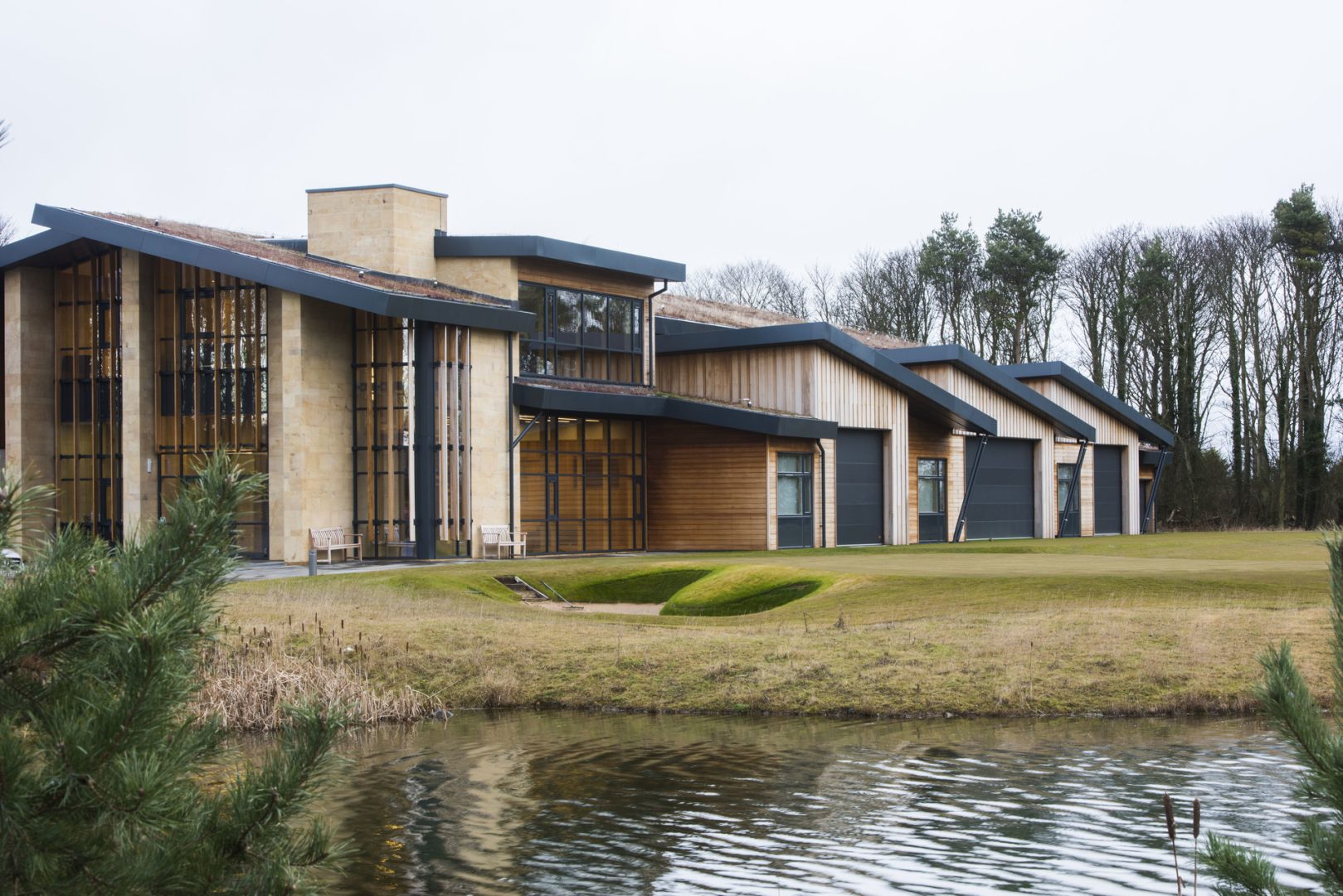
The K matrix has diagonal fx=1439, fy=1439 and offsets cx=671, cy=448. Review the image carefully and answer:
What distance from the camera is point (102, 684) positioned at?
12.4 ft

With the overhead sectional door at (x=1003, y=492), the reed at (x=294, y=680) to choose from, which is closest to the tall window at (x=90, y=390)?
the reed at (x=294, y=680)

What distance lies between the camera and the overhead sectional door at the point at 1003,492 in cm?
4419

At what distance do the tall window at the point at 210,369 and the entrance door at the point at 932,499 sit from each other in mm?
18782

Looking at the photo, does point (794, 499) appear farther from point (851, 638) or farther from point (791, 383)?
point (851, 638)

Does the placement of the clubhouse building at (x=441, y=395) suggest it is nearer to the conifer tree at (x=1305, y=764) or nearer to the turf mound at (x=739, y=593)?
the turf mound at (x=739, y=593)

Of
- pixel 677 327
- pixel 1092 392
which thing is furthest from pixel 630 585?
pixel 1092 392

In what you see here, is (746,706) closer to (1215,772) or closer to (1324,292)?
(1215,772)

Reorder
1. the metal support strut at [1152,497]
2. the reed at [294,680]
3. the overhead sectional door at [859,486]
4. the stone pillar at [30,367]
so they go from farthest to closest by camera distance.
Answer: the metal support strut at [1152,497], the overhead sectional door at [859,486], the stone pillar at [30,367], the reed at [294,680]

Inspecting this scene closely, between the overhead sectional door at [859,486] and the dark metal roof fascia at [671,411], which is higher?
the dark metal roof fascia at [671,411]

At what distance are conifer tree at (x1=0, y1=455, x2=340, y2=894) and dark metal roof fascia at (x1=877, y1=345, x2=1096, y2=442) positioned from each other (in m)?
38.3

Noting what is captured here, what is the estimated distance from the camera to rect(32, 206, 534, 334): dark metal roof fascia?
99.6 feet

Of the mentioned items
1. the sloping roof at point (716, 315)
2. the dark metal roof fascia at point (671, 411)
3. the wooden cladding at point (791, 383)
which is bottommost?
the dark metal roof fascia at point (671, 411)

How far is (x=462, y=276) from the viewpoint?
3572 centimetres

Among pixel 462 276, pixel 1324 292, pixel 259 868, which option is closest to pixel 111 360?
pixel 462 276
